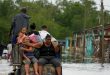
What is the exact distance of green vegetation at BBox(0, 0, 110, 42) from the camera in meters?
90.5

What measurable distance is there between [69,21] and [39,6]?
699 cm

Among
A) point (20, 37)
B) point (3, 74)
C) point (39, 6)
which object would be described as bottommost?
point (3, 74)

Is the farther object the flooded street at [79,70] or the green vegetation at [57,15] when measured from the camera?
the green vegetation at [57,15]

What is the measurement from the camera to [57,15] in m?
116

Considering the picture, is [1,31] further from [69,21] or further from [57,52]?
[57,52]

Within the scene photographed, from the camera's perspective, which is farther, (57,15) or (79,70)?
(57,15)

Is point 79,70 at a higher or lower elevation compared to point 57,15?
lower

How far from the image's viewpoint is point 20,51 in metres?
14.3

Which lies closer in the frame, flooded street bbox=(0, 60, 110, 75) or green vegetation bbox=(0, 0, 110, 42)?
flooded street bbox=(0, 60, 110, 75)

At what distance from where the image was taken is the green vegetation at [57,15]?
3563 inches

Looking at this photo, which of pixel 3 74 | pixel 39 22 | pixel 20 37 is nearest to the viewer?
pixel 20 37

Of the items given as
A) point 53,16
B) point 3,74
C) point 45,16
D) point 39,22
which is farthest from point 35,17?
point 3,74

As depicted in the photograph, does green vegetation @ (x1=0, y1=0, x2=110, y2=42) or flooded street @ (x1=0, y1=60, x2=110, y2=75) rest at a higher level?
green vegetation @ (x1=0, y1=0, x2=110, y2=42)

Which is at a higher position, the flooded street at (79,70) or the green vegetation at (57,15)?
the green vegetation at (57,15)
